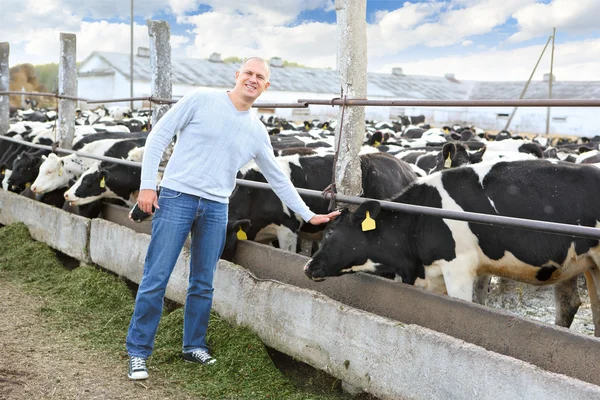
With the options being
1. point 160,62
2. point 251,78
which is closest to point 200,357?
point 251,78

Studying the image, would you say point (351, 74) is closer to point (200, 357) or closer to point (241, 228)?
point (241, 228)

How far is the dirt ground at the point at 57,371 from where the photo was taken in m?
4.08

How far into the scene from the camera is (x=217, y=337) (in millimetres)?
4938

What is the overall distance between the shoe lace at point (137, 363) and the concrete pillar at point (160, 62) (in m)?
3.30

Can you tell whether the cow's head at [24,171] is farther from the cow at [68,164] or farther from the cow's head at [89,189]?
the cow's head at [89,189]

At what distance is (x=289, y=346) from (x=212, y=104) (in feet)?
5.34

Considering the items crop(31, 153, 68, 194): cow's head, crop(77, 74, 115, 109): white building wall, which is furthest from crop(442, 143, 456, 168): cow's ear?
crop(77, 74, 115, 109): white building wall

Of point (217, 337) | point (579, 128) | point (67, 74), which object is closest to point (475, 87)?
point (579, 128)

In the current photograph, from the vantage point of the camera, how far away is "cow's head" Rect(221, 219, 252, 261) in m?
5.75

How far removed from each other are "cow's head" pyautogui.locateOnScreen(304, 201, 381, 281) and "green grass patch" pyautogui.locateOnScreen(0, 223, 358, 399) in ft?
2.19

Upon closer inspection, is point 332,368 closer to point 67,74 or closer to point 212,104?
point 212,104

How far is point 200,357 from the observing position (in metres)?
4.59

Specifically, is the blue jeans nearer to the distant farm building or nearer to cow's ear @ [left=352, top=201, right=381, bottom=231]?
cow's ear @ [left=352, top=201, right=381, bottom=231]

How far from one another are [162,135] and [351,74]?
1683 mm
